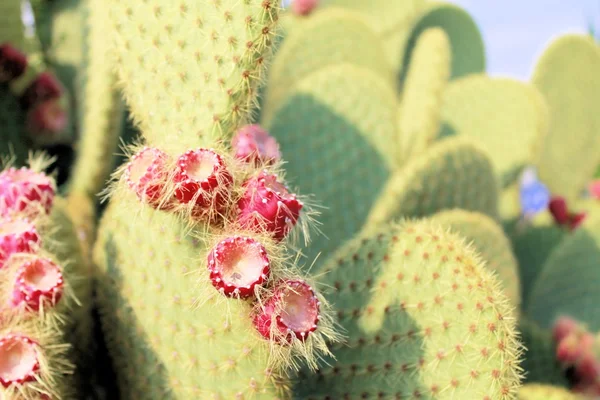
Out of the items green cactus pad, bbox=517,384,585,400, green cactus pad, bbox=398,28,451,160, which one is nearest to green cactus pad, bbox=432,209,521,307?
green cactus pad, bbox=517,384,585,400

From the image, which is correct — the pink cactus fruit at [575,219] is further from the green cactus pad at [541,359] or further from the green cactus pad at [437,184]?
the green cactus pad at [437,184]

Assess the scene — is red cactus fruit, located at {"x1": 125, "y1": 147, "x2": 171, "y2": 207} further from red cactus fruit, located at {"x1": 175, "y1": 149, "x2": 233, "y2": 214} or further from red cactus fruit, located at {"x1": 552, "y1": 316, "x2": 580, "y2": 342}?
red cactus fruit, located at {"x1": 552, "y1": 316, "x2": 580, "y2": 342}

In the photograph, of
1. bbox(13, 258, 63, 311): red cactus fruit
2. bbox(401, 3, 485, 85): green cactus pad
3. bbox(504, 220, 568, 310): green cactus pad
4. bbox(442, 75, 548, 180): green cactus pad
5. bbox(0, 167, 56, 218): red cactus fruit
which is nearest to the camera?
bbox(13, 258, 63, 311): red cactus fruit

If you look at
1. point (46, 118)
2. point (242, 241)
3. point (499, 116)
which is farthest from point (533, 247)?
point (242, 241)

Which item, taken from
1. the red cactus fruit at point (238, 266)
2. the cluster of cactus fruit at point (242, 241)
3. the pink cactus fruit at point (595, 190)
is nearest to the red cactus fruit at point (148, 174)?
the cluster of cactus fruit at point (242, 241)

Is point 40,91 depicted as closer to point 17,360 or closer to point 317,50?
point 317,50

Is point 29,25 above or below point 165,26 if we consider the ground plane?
below

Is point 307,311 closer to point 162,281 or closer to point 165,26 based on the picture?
point 162,281

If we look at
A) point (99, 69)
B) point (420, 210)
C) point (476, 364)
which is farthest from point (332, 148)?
point (476, 364)
